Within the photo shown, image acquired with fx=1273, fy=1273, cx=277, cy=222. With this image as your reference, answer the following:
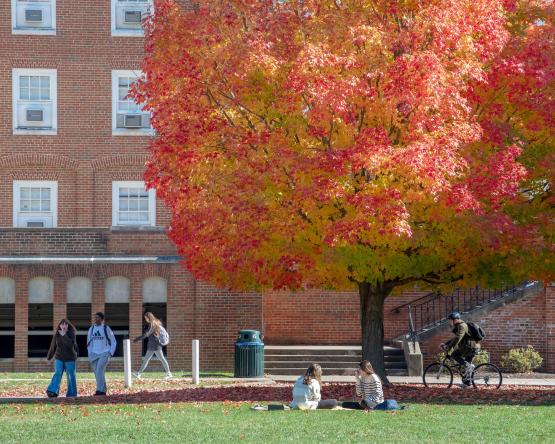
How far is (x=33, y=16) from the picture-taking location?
35.0 metres

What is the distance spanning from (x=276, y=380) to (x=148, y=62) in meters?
10.5

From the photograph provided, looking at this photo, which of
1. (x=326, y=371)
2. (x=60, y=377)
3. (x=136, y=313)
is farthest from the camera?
(x=136, y=313)

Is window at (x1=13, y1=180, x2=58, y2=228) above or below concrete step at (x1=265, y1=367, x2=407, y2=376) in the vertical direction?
above

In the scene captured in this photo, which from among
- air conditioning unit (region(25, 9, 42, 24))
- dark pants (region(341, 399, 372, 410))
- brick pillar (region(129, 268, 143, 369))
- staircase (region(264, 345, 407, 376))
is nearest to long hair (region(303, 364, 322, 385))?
dark pants (region(341, 399, 372, 410))

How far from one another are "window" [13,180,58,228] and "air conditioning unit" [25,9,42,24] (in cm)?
445

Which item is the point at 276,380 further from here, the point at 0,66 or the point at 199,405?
the point at 0,66

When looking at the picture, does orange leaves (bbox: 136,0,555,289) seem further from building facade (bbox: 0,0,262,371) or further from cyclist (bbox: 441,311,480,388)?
building facade (bbox: 0,0,262,371)

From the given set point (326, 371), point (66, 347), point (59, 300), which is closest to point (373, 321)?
point (66, 347)

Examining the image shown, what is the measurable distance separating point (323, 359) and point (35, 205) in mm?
8920

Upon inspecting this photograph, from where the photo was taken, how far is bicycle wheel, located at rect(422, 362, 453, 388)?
26.3 meters

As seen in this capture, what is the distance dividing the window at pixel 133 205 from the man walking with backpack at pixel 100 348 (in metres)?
10.9

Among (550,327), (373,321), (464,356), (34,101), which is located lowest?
(464,356)

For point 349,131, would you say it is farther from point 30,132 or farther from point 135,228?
point 30,132

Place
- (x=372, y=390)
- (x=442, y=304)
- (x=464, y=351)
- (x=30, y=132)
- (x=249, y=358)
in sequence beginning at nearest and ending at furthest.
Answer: (x=372, y=390)
(x=464, y=351)
(x=249, y=358)
(x=30, y=132)
(x=442, y=304)
